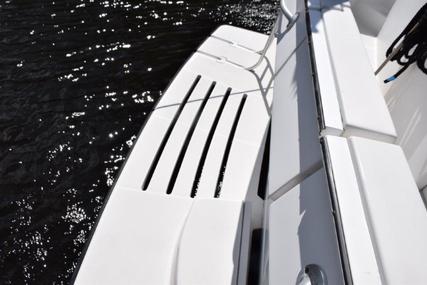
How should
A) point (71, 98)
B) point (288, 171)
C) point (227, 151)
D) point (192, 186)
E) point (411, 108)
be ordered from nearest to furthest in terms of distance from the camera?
1. point (288, 171)
2. point (411, 108)
3. point (192, 186)
4. point (227, 151)
5. point (71, 98)

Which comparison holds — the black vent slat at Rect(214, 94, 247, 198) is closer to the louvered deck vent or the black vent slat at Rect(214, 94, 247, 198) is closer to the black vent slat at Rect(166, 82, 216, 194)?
the louvered deck vent

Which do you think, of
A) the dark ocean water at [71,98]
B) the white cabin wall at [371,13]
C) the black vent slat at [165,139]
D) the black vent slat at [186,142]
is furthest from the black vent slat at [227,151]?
the white cabin wall at [371,13]

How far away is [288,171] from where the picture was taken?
4.06 feet

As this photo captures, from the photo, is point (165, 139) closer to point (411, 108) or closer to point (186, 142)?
point (186, 142)

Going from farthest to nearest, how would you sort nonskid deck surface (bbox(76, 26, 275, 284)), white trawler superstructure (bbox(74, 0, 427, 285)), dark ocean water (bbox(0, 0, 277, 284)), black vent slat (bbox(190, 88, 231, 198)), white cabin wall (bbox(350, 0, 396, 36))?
1. white cabin wall (bbox(350, 0, 396, 36))
2. dark ocean water (bbox(0, 0, 277, 284))
3. black vent slat (bbox(190, 88, 231, 198))
4. nonskid deck surface (bbox(76, 26, 275, 284))
5. white trawler superstructure (bbox(74, 0, 427, 285))

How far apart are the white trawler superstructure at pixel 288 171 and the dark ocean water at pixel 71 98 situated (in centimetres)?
54

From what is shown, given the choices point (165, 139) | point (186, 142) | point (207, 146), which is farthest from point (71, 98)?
point (207, 146)

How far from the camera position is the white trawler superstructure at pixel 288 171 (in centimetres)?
93

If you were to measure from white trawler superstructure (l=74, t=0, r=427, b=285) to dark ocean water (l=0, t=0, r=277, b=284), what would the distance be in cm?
54

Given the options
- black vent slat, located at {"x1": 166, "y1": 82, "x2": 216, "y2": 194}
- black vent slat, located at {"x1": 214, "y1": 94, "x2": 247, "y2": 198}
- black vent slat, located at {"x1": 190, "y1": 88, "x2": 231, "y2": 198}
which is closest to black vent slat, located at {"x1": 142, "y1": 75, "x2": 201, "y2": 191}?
black vent slat, located at {"x1": 166, "y1": 82, "x2": 216, "y2": 194}

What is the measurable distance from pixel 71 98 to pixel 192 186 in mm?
1686

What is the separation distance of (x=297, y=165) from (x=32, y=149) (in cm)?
219

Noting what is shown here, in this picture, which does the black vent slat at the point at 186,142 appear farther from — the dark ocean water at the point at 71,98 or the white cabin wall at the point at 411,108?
the white cabin wall at the point at 411,108

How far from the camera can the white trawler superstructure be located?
932 millimetres
